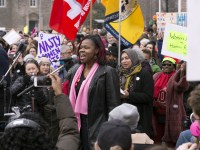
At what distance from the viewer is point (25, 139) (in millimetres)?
3531

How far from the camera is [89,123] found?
6801 mm

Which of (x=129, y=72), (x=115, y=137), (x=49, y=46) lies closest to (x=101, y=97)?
(x=129, y=72)

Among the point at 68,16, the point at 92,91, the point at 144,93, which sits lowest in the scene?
the point at 144,93

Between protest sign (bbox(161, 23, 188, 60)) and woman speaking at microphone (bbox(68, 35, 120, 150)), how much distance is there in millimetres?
2595

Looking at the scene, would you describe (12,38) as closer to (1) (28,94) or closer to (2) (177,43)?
(2) (177,43)

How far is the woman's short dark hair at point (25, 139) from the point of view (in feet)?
11.5

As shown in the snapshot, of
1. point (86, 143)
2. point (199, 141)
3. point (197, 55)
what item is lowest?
point (86, 143)

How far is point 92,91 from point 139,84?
6.12 feet

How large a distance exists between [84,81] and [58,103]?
2.25 meters

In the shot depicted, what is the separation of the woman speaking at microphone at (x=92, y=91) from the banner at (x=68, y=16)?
12.1ft

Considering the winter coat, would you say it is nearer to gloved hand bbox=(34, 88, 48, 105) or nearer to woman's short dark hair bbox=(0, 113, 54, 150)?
gloved hand bbox=(34, 88, 48, 105)

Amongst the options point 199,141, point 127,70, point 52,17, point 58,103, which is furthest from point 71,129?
point 52,17

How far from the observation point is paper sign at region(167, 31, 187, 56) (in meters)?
9.51

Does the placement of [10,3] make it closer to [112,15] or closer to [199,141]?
[112,15]
